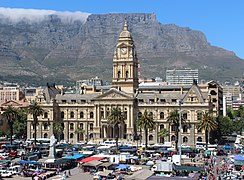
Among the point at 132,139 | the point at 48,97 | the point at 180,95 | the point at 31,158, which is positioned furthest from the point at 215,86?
the point at 31,158

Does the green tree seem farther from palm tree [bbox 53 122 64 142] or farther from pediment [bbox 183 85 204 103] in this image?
pediment [bbox 183 85 204 103]

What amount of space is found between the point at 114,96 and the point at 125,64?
12.8m

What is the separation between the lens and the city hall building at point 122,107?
12731cm

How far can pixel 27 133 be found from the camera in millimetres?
138500

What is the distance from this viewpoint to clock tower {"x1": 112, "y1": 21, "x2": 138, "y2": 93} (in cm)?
13950

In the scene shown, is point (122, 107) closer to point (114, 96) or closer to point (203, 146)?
point (114, 96)

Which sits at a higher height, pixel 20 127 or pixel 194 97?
pixel 194 97

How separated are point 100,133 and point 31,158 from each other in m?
40.0

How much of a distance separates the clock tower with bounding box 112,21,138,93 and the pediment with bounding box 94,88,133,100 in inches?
296

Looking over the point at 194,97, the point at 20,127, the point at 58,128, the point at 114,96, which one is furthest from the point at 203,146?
the point at 20,127

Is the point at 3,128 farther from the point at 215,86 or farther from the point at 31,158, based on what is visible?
the point at 215,86

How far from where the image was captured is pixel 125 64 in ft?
459

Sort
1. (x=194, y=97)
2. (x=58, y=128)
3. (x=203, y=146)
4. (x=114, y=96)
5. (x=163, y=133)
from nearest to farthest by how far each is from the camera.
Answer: (x=203, y=146) < (x=163, y=133) < (x=194, y=97) < (x=114, y=96) < (x=58, y=128)

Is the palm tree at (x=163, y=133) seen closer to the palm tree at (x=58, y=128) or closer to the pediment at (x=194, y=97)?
the pediment at (x=194, y=97)
